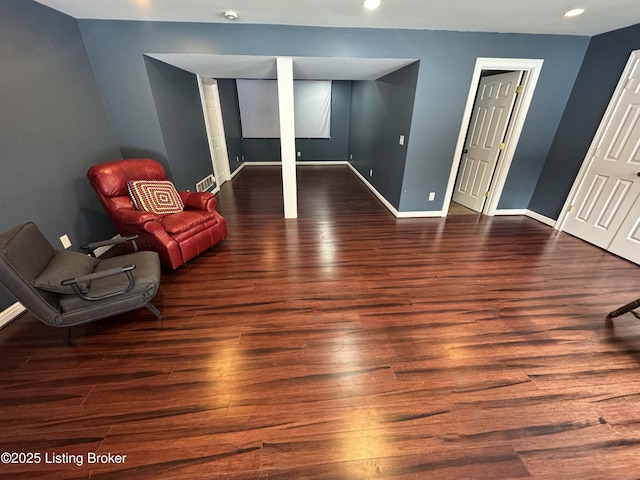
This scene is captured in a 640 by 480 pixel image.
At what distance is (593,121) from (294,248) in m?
4.06

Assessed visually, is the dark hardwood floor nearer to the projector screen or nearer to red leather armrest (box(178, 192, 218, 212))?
red leather armrest (box(178, 192, 218, 212))

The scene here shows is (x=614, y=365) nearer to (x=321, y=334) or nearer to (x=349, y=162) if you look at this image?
(x=321, y=334)

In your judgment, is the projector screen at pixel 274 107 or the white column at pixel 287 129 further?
the projector screen at pixel 274 107

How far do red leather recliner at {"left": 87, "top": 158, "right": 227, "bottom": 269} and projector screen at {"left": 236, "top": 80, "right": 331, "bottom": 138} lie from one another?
15.6 feet

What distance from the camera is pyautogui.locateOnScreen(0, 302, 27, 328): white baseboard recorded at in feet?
6.23

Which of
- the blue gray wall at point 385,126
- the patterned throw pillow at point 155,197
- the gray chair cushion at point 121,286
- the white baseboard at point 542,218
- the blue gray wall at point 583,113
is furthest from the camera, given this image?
the white baseboard at point 542,218

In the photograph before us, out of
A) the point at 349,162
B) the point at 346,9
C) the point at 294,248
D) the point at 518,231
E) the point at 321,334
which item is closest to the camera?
the point at 321,334

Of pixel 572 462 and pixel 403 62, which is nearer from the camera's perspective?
pixel 572 462

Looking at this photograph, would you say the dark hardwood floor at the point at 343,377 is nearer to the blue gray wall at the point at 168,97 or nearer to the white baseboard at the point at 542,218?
the white baseboard at the point at 542,218

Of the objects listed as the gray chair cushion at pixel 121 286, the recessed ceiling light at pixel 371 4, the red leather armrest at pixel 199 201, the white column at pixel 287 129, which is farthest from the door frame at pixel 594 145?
the gray chair cushion at pixel 121 286

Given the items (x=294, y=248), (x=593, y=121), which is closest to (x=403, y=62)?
(x=593, y=121)

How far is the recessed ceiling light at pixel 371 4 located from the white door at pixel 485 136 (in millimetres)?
2367

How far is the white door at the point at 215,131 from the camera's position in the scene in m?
4.83

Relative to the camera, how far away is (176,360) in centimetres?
163
